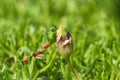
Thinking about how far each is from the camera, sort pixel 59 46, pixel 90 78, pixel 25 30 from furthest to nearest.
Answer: pixel 25 30, pixel 90 78, pixel 59 46

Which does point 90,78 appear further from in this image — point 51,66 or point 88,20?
point 88,20

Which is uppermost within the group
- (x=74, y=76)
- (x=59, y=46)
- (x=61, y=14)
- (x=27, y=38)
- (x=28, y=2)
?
(x=28, y=2)

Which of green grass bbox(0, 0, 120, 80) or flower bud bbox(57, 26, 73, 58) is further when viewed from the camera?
green grass bbox(0, 0, 120, 80)

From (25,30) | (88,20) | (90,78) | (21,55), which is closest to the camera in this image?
(90,78)

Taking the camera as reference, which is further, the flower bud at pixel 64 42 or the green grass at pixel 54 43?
the green grass at pixel 54 43

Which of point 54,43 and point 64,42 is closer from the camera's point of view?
point 64,42

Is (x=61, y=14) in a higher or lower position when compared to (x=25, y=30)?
higher

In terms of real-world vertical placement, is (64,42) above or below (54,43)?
below

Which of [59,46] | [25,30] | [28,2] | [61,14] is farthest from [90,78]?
[28,2]
